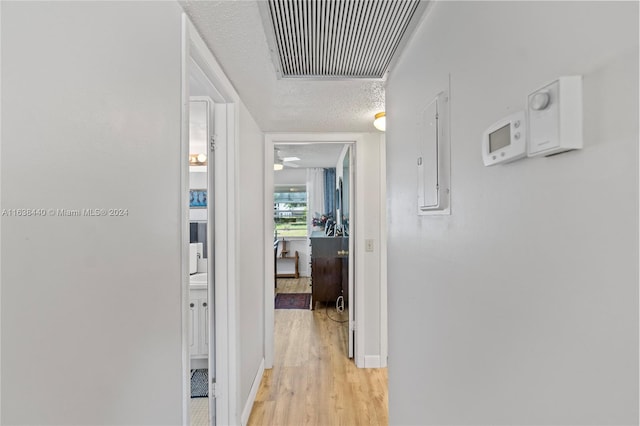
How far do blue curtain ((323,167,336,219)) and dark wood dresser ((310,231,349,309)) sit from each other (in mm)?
2032

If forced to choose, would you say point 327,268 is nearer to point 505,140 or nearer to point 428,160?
point 428,160

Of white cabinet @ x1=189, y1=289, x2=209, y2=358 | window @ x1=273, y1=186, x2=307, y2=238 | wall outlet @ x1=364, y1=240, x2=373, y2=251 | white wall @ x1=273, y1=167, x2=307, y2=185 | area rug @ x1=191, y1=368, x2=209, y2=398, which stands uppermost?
white wall @ x1=273, y1=167, x2=307, y2=185

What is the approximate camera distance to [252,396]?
7.66 feet

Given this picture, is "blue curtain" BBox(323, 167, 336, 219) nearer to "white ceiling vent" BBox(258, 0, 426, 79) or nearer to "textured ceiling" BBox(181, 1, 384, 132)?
"textured ceiling" BBox(181, 1, 384, 132)

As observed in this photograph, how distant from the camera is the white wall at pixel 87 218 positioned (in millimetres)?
551

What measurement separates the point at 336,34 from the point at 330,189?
→ 5195 mm

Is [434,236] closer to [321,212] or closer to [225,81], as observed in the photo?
[225,81]

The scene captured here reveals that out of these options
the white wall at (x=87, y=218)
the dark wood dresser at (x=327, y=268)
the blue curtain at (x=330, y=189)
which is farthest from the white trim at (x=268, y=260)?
the blue curtain at (x=330, y=189)

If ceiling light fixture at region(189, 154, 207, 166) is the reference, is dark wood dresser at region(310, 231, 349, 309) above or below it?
below

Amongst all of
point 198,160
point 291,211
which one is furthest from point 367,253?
point 291,211

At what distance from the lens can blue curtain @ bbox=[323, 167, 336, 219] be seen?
642 centimetres

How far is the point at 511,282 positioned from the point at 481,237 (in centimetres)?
14

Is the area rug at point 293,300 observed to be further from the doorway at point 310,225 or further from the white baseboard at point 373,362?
the white baseboard at point 373,362

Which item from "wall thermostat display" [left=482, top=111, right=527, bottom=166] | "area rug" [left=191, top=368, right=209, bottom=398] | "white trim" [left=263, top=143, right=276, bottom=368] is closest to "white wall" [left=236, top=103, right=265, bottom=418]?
"white trim" [left=263, top=143, right=276, bottom=368]
